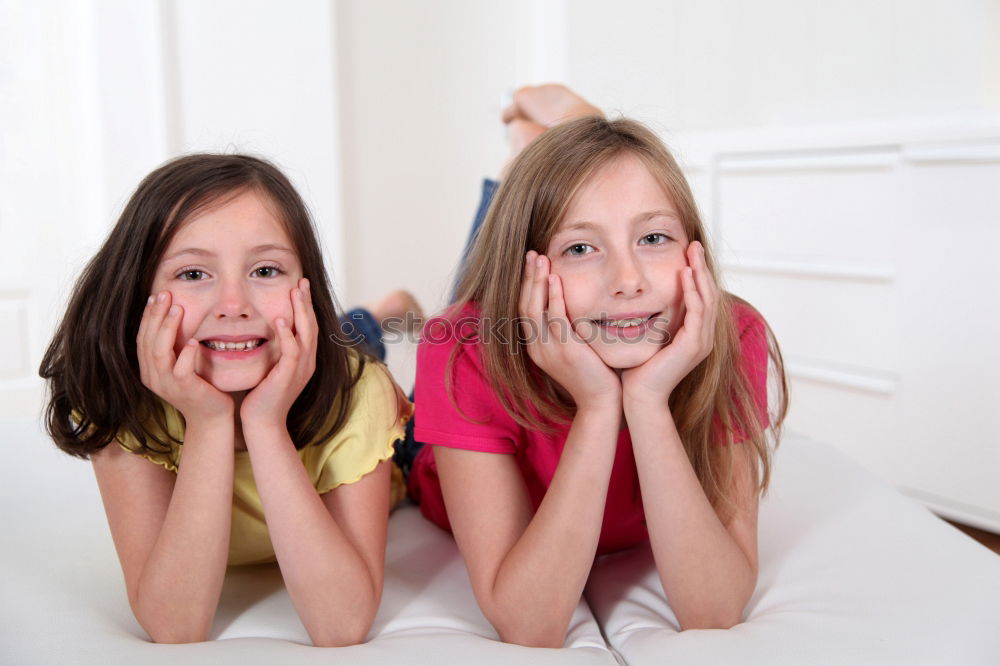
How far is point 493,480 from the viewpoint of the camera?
46.3 inches

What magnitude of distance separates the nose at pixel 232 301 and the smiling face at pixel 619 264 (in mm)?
381

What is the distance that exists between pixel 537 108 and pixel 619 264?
4.06 ft

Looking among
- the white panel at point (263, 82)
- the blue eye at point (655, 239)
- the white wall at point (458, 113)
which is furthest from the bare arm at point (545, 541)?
the white panel at point (263, 82)

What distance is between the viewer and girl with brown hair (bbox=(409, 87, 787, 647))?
1096 millimetres

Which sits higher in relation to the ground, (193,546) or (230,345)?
(230,345)

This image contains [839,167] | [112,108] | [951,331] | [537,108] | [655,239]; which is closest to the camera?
[655,239]

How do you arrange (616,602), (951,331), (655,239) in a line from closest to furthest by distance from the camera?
(655,239) → (616,602) → (951,331)

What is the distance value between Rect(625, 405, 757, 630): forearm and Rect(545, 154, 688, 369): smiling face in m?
0.09

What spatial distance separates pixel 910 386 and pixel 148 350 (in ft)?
6.89

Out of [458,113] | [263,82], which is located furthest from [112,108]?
[458,113]

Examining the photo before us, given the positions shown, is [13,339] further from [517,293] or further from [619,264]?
→ [619,264]

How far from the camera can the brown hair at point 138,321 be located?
1146mm

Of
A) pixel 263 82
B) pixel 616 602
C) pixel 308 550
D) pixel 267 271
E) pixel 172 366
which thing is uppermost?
pixel 263 82

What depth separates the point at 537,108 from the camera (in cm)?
226
